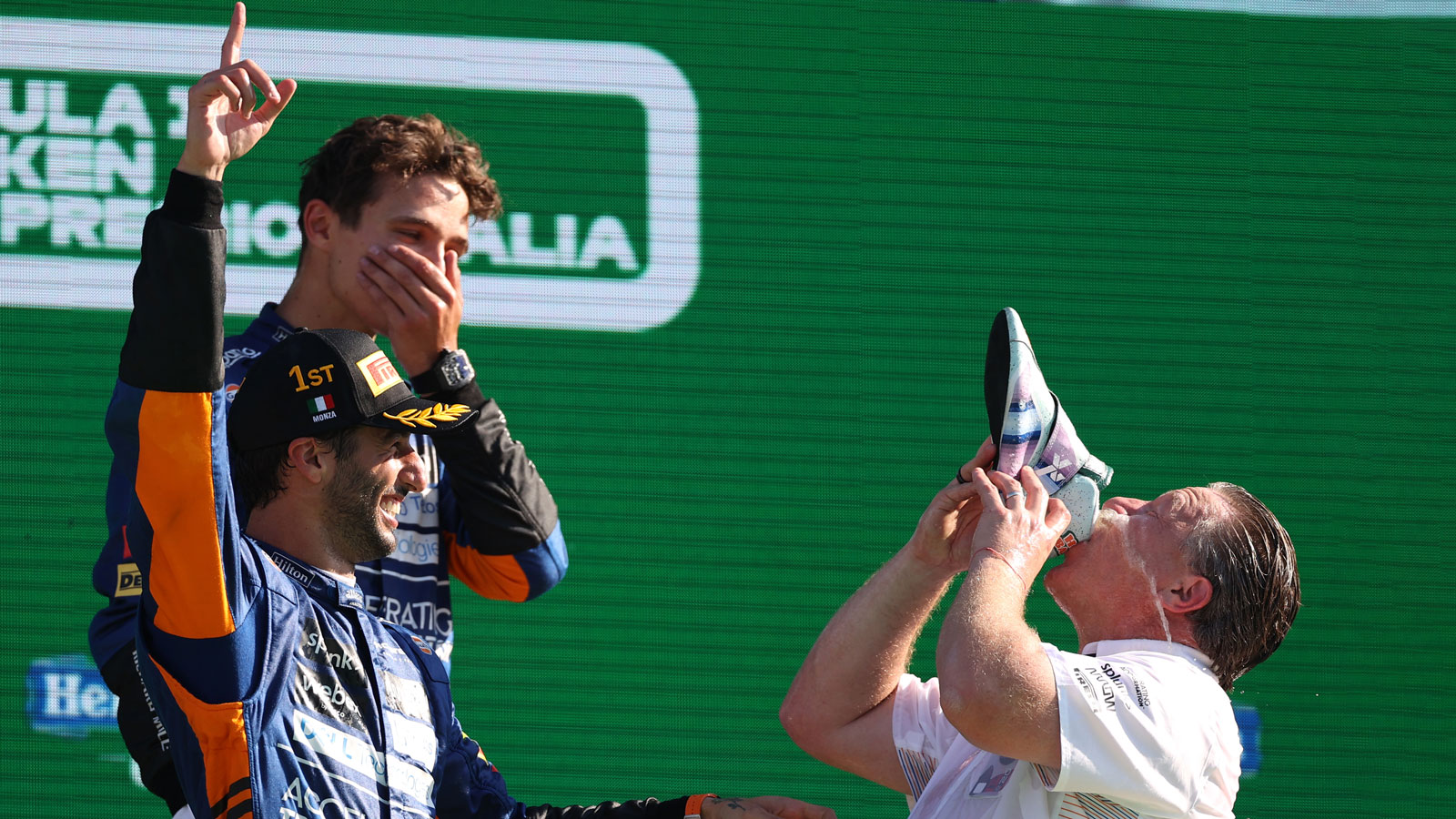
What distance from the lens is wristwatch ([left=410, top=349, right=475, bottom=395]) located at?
87.4 inches

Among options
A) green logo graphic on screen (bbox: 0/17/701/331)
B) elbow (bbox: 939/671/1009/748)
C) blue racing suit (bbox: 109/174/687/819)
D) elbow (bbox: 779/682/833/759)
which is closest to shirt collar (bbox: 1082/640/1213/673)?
elbow (bbox: 939/671/1009/748)

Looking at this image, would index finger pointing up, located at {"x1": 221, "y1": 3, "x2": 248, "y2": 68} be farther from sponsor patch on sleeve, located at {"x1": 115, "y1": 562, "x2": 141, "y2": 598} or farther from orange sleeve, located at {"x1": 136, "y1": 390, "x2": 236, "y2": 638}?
sponsor patch on sleeve, located at {"x1": 115, "y1": 562, "x2": 141, "y2": 598}

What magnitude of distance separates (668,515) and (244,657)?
169 centimetres

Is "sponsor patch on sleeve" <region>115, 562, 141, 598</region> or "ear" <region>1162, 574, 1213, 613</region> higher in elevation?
"ear" <region>1162, 574, 1213, 613</region>

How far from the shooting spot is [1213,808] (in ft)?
5.61

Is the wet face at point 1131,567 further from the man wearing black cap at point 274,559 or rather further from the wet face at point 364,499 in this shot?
the wet face at point 364,499

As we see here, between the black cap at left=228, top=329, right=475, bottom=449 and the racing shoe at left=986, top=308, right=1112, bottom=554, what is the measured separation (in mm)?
715

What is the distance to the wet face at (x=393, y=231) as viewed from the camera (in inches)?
89.0

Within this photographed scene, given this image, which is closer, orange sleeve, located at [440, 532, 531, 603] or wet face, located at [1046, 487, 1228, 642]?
wet face, located at [1046, 487, 1228, 642]

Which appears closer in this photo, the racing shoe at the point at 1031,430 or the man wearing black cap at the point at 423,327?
the racing shoe at the point at 1031,430

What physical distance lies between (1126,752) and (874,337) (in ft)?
5.46

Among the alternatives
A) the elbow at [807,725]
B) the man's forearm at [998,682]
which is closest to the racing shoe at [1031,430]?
the man's forearm at [998,682]

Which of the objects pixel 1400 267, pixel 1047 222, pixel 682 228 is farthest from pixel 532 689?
pixel 1400 267

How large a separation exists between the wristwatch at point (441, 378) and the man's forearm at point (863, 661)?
27.1 inches
